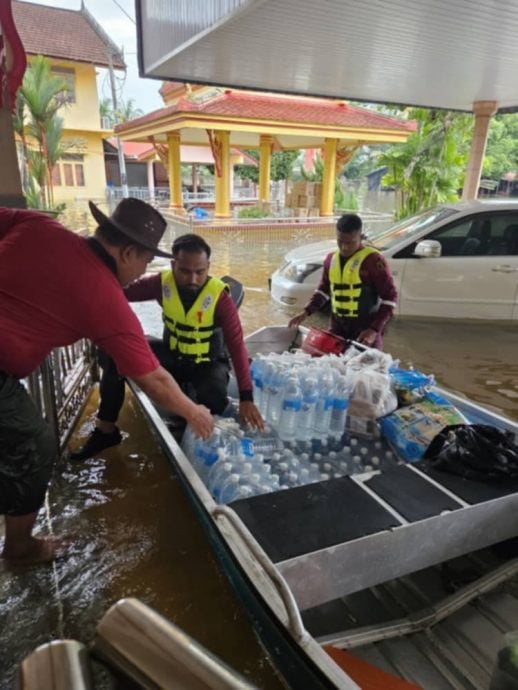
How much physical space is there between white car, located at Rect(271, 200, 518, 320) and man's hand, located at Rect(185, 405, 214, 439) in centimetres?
481

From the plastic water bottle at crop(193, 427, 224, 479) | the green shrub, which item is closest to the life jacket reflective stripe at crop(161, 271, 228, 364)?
the plastic water bottle at crop(193, 427, 224, 479)

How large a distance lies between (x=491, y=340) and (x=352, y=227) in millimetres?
3938

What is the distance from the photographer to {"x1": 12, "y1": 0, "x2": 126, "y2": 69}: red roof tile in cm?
2264

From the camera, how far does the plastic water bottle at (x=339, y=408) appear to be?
3270mm

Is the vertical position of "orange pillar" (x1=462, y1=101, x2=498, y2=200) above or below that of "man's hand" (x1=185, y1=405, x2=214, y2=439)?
above

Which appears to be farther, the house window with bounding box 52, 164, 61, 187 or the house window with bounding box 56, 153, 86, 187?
the house window with bounding box 56, 153, 86, 187

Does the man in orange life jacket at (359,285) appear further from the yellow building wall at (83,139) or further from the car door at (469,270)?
the yellow building wall at (83,139)

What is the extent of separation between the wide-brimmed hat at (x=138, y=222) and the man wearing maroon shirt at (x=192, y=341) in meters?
0.84

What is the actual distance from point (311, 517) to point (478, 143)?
1082 centimetres

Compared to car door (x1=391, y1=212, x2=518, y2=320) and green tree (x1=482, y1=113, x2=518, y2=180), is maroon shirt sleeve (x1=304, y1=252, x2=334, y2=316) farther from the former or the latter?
green tree (x1=482, y1=113, x2=518, y2=180)

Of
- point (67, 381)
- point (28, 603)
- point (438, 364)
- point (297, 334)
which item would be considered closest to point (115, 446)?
point (67, 381)

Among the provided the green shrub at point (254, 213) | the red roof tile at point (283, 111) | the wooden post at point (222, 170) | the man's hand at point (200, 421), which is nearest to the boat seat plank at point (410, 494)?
the man's hand at point (200, 421)

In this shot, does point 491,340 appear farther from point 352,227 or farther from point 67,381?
point 67,381

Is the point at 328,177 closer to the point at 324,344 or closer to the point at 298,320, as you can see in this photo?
the point at 298,320
